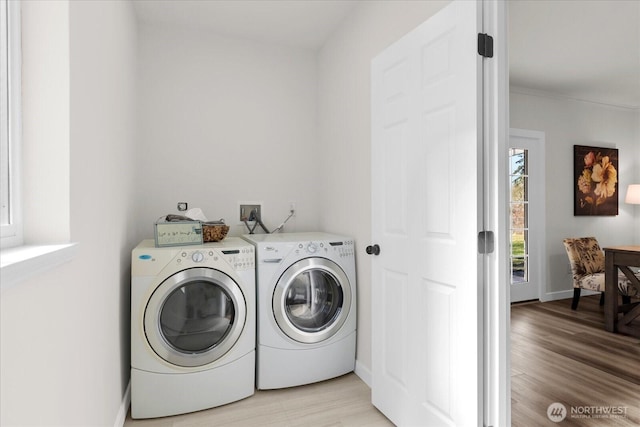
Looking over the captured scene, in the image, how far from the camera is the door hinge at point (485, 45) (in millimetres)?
1389

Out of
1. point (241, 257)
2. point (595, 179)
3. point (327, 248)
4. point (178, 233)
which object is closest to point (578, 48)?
point (595, 179)

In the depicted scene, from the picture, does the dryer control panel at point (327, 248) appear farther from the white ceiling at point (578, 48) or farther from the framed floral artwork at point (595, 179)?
the framed floral artwork at point (595, 179)

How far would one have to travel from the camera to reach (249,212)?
10.00 ft

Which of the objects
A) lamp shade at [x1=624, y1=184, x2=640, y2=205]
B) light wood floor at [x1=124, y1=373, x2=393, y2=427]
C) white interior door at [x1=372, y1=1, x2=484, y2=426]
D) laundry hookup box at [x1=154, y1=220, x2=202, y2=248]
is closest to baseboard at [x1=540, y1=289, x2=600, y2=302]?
lamp shade at [x1=624, y1=184, x2=640, y2=205]

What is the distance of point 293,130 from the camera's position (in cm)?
319

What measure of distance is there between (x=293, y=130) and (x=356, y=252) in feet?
4.44

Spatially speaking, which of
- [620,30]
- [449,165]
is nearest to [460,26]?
[449,165]

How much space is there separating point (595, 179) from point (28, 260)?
563cm

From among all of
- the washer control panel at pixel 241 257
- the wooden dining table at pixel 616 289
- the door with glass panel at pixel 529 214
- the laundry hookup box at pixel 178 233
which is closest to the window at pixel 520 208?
the door with glass panel at pixel 529 214

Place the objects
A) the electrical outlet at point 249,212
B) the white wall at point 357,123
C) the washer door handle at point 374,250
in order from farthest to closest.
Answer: the electrical outlet at point 249,212 < the white wall at point 357,123 < the washer door handle at point 374,250

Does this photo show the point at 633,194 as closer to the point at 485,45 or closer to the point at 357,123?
the point at 357,123

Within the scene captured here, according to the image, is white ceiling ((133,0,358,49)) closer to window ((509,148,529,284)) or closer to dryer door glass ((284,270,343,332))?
dryer door glass ((284,270,343,332))

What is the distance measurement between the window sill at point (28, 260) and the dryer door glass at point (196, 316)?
42.0 inches

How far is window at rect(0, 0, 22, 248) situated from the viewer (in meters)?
0.90
